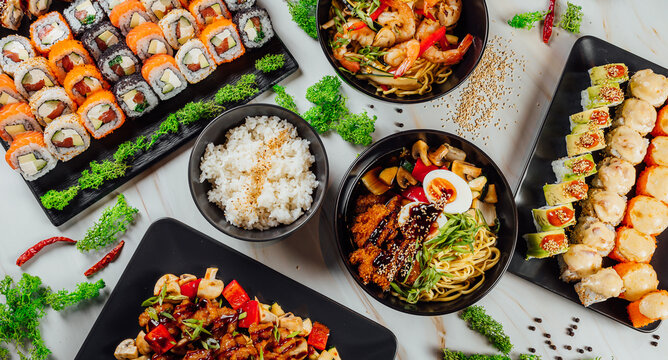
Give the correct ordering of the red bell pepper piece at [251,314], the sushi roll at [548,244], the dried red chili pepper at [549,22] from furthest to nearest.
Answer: the dried red chili pepper at [549,22]
the sushi roll at [548,244]
the red bell pepper piece at [251,314]

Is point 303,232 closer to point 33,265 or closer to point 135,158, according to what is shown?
point 135,158

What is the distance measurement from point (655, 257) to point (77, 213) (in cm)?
351

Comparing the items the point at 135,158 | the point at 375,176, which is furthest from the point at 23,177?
the point at 375,176

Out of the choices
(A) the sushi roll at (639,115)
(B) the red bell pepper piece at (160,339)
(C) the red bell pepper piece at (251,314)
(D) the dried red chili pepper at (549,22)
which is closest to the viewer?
(B) the red bell pepper piece at (160,339)

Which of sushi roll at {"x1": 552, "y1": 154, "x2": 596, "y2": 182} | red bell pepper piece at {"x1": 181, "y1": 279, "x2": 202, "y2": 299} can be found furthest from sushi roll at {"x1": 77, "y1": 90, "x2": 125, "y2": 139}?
Answer: sushi roll at {"x1": 552, "y1": 154, "x2": 596, "y2": 182}

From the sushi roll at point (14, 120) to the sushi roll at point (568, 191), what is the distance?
123 inches

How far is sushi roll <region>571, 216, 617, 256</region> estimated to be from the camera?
3049mm

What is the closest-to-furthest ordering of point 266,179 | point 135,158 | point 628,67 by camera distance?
point 266,179, point 135,158, point 628,67

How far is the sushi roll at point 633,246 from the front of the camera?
309 cm

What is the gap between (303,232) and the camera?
3.16 m

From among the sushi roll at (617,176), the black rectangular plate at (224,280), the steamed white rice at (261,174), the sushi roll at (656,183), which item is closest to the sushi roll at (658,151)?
the sushi roll at (656,183)

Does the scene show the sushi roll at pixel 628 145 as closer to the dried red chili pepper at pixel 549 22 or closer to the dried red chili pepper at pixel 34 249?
the dried red chili pepper at pixel 549 22

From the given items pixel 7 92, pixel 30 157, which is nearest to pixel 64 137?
pixel 30 157

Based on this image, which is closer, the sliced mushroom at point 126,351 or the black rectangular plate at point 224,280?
the sliced mushroom at point 126,351
